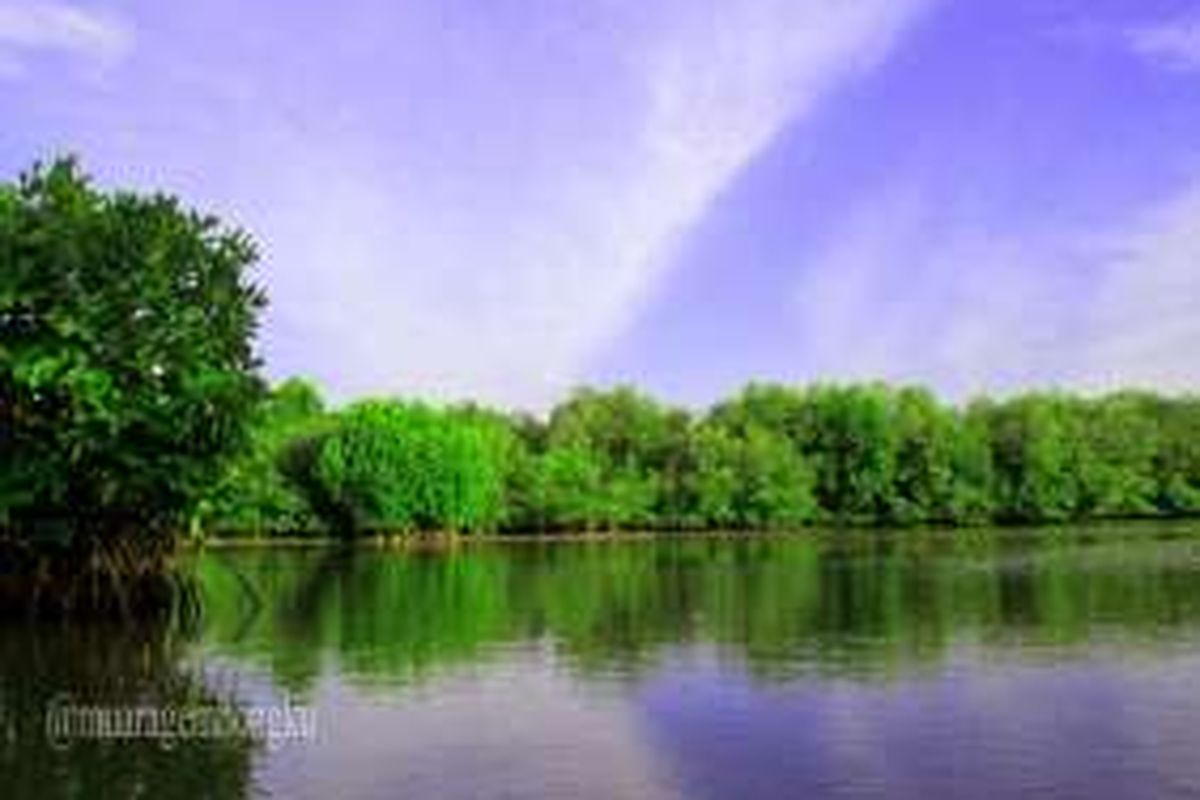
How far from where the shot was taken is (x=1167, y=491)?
15338cm

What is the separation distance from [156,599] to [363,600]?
1395cm

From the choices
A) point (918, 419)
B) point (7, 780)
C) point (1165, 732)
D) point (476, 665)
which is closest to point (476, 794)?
point (7, 780)

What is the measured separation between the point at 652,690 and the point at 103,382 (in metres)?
16.1

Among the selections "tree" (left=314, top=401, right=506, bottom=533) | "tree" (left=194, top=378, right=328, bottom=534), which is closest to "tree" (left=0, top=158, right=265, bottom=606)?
"tree" (left=194, top=378, right=328, bottom=534)

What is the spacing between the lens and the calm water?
25.1 meters

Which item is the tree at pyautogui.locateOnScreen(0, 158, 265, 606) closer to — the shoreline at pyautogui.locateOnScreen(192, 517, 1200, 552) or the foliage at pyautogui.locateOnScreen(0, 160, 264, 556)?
the foliage at pyautogui.locateOnScreen(0, 160, 264, 556)

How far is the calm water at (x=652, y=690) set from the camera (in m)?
25.1

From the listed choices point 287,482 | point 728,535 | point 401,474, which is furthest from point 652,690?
point 728,535

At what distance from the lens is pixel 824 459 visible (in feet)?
497

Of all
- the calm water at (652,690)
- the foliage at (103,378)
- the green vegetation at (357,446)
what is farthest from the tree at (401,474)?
the foliage at (103,378)

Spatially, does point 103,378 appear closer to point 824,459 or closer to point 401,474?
point 401,474

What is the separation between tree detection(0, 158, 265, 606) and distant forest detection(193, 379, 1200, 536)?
3270 inches

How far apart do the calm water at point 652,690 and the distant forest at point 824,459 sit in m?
74.1

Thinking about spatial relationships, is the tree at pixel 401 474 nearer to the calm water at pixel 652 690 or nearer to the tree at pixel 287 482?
the tree at pixel 287 482
